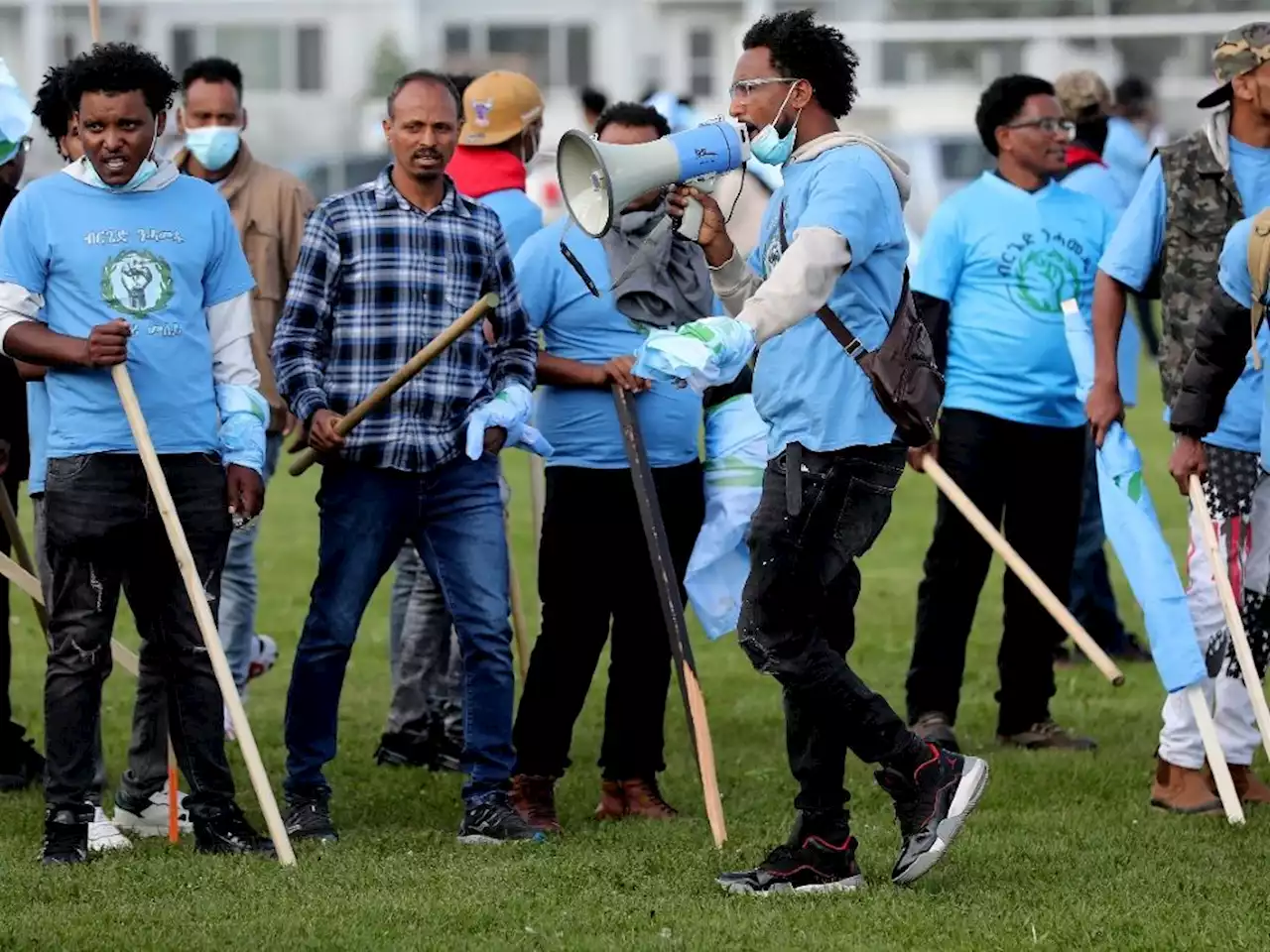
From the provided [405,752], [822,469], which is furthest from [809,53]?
[405,752]

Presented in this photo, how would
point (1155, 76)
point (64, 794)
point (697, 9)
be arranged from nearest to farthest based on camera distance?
point (64, 794) < point (1155, 76) < point (697, 9)

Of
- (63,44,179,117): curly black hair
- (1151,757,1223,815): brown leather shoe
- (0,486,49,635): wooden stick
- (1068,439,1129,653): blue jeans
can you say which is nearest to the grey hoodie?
(63,44,179,117): curly black hair

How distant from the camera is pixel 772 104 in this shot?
6090 mm

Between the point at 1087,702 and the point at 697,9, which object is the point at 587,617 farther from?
the point at 697,9

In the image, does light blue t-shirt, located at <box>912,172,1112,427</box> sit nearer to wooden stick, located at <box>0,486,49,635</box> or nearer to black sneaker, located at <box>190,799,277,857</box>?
black sneaker, located at <box>190,799,277,857</box>

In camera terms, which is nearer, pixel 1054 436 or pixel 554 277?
pixel 554 277

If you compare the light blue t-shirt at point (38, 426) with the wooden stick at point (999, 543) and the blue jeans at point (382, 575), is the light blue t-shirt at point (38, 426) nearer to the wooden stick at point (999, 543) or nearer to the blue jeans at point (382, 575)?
the blue jeans at point (382, 575)

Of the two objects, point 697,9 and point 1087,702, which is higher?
point 697,9

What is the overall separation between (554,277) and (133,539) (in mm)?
1584

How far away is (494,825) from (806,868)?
3.85ft

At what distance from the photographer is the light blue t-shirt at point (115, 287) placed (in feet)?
21.6

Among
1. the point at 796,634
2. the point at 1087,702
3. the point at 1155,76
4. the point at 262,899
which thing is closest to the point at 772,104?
the point at 796,634

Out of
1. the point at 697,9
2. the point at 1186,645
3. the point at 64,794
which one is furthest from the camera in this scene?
the point at 697,9

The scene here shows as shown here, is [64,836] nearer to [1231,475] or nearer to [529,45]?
[1231,475]
